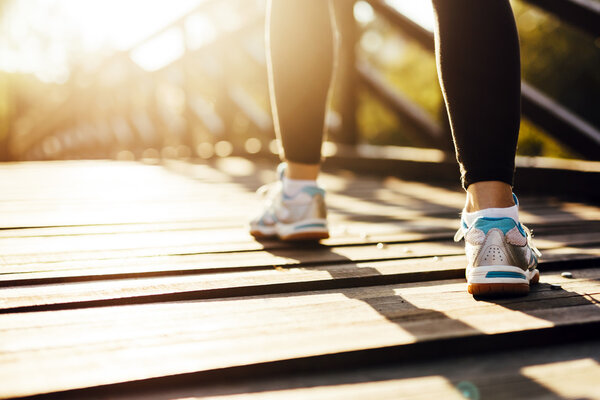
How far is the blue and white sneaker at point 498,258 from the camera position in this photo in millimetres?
983

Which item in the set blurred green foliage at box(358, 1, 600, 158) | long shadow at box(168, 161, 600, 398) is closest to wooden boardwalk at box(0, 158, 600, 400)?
long shadow at box(168, 161, 600, 398)

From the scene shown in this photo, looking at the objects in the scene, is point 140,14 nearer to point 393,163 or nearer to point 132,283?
point 393,163

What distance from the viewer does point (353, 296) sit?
1.00 meters

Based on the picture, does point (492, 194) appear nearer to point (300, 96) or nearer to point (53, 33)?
point (300, 96)

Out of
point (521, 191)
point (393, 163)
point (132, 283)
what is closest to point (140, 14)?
point (393, 163)

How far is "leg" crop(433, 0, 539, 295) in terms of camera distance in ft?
3.31

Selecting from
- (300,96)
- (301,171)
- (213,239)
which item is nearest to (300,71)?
(300,96)

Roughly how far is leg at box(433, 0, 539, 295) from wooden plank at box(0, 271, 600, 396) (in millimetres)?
83

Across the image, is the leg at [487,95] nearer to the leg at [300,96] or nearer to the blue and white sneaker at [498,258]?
the blue and white sneaker at [498,258]

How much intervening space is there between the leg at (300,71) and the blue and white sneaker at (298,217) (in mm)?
51

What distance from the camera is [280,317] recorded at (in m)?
0.88

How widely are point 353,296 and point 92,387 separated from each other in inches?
17.8

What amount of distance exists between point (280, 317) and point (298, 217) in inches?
22.0

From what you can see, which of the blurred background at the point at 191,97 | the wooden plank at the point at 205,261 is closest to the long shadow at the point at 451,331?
the wooden plank at the point at 205,261
